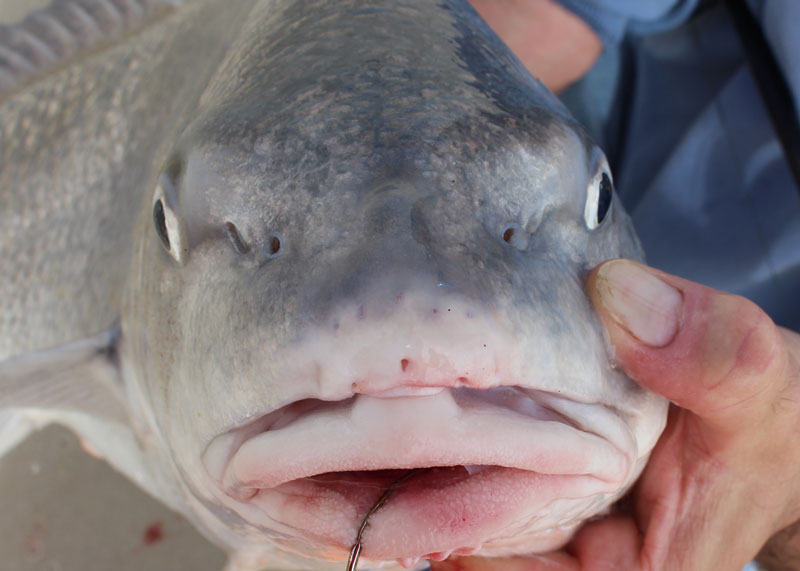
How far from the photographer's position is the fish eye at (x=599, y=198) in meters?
0.83

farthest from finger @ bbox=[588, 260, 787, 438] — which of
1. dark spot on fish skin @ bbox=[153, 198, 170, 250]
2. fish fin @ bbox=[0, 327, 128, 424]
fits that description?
fish fin @ bbox=[0, 327, 128, 424]

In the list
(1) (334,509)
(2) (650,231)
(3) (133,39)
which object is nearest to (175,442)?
(1) (334,509)

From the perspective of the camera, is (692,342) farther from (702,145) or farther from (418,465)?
(702,145)

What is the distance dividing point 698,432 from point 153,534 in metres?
1.55

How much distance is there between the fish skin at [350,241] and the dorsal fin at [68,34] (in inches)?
27.5

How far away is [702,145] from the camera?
1784 mm

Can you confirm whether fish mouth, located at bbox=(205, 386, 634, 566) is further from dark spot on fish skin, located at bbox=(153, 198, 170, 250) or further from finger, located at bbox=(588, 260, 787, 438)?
dark spot on fish skin, located at bbox=(153, 198, 170, 250)

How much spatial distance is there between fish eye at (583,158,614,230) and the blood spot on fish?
5.36 ft

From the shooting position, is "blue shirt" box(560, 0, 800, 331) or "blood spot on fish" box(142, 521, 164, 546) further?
"blood spot on fish" box(142, 521, 164, 546)

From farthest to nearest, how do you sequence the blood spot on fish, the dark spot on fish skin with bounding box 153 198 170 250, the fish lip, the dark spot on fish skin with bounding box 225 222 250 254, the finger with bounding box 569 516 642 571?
the blood spot on fish < the finger with bounding box 569 516 642 571 < the dark spot on fish skin with bounding box 153 198 170 250 < the dark spot on fish skin with bounding box 225 222 250 254 < the fish lip

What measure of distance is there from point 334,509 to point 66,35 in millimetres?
1511

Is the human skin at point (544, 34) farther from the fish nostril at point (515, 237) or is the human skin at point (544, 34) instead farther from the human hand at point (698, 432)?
the fish nostril at point (515, 237)

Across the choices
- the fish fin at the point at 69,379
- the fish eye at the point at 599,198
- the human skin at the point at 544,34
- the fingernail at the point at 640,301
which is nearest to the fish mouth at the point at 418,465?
the fingernail at the point at 640,301

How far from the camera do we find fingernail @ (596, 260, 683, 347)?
30.5 inches
